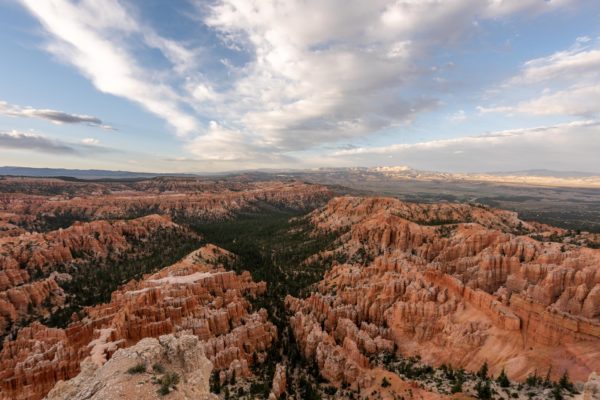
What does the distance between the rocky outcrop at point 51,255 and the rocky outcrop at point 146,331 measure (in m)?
15.0

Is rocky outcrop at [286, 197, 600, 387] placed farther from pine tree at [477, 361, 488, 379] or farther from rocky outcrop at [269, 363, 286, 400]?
rocky outcrop at [269, 363, 286, 400]

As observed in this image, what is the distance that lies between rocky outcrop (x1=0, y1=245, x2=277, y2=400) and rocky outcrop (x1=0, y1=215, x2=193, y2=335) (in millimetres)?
14965

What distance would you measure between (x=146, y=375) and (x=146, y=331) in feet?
88.4

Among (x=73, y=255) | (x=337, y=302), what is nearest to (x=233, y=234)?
(x=73, y=255)

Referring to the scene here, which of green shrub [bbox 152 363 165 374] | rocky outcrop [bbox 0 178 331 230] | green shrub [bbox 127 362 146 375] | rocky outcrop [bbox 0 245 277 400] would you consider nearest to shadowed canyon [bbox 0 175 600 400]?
green shrub [bbox 127 362 146 375]

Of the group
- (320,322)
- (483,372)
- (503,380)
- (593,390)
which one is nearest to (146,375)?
(593,390)

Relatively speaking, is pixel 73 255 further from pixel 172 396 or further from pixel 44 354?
pixel 172 396

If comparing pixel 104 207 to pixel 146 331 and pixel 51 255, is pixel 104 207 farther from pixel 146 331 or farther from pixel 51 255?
pixel 146 331

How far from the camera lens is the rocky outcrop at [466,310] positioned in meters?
31.8

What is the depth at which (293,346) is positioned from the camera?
4331 cm

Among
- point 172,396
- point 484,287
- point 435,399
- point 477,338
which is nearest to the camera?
point 172,396

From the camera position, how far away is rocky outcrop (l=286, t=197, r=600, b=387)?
3177 centimetres

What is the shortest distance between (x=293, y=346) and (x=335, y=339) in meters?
5.60

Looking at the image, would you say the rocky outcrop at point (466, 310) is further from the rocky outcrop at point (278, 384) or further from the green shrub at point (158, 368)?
the green shrub at point (158, 368)
